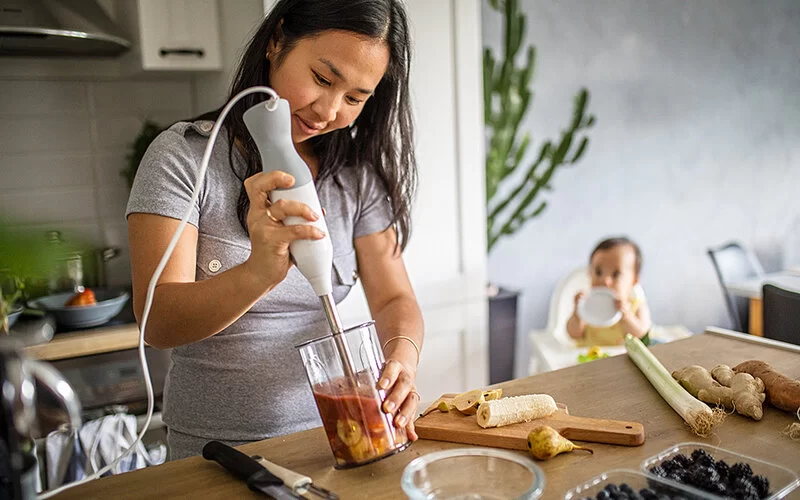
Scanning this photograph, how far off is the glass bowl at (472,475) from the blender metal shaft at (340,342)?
0.12 meters

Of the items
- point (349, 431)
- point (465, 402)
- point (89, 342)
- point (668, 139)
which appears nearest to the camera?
point (349, 431)

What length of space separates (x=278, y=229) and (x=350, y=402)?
21 cm

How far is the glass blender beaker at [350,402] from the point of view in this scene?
85 centimetres

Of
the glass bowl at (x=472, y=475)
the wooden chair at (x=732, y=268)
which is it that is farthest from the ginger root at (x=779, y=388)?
the wooden chair at (x=732, y=268)

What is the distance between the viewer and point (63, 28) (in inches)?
83.5

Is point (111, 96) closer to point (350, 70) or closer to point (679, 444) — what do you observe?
point (350, 70)

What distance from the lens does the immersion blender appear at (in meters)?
0.83

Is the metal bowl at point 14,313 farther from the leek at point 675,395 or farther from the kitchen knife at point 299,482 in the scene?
the leek at point 675,395

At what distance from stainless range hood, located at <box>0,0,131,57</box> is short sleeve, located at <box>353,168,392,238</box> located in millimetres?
1086

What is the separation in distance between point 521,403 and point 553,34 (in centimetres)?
259

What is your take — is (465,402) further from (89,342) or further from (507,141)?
(507,141)

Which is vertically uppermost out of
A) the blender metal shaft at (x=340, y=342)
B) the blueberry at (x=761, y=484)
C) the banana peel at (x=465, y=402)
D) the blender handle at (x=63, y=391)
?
the blender handle at (x=63, y=391)

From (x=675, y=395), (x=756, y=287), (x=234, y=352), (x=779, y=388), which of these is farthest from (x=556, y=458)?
(x=756, y=287)

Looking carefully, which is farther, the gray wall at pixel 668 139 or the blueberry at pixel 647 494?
the gray wall at pixel 668 139
